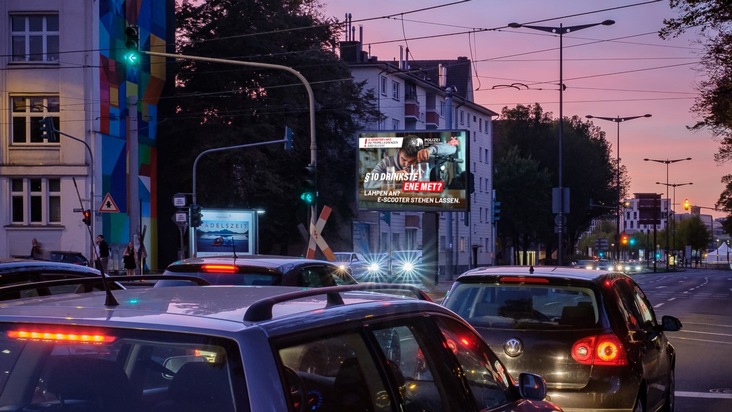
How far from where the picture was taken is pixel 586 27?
40344 millimetres

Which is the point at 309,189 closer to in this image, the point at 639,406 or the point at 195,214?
the point at 195,214

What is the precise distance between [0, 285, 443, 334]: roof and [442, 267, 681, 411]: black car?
4.09 metres

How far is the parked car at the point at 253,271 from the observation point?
1035cm

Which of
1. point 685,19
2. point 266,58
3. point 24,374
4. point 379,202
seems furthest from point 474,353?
point 266,58

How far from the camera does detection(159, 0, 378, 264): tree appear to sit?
49656 mm

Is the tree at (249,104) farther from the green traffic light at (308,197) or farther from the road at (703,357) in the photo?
the road at (703,357)

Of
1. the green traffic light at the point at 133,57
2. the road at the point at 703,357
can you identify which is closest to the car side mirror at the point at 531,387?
the road at the point at 703,357

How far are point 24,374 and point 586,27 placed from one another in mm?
38572

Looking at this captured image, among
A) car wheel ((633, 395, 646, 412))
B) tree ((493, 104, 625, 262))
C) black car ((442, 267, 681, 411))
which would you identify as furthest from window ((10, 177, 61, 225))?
tree ((493, 104, 625, 262))

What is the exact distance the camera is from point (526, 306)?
8.55 metres

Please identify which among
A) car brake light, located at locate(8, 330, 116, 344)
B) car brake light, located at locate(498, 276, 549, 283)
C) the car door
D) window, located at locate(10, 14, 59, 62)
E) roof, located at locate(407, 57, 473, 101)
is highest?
roof, located at locate(407, 57, 473, 101)

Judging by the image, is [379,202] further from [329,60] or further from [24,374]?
[24,374]

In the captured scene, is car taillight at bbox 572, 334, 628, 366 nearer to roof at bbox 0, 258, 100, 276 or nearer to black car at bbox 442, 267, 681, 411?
black car at bbox 442, 267, 681, 411

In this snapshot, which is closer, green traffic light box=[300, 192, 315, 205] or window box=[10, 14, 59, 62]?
green traffic light box=[300, 192, 315, 205]
